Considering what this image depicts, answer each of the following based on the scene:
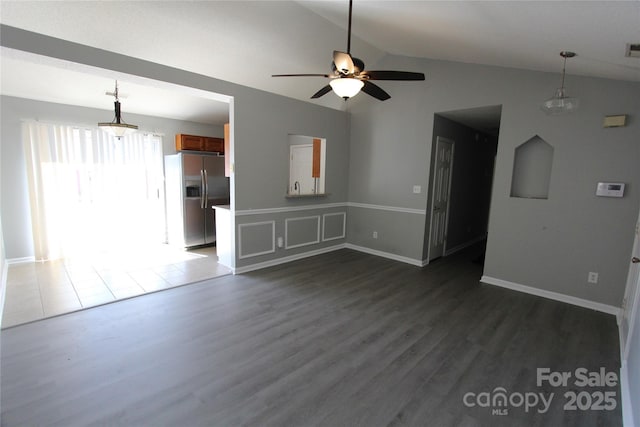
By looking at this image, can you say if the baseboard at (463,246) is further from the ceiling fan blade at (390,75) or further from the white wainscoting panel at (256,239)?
the ceiling fan blade at (390,75)

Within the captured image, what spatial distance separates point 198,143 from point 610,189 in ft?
20.4

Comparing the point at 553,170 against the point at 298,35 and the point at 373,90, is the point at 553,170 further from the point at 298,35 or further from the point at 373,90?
the point at 298,35

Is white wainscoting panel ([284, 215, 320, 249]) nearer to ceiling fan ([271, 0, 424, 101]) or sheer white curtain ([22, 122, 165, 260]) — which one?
ceiling fan ([271, 0, 424, 101])

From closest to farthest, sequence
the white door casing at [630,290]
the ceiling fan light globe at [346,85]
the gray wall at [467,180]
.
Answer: the ceiling fan light globe at [346,85] < the white door casing at [630,290] < the gray wall at [467,180]

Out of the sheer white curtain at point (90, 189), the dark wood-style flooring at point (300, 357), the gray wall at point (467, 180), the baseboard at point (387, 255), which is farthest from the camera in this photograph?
the gray wall at point (467, 180)

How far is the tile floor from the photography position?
10.1ft

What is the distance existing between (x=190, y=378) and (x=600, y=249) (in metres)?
4.30

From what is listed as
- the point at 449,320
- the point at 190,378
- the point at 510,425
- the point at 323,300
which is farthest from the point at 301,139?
the point at 510,425

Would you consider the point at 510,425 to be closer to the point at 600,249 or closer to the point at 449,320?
the point at 449,320

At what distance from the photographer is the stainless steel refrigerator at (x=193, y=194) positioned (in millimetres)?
5461

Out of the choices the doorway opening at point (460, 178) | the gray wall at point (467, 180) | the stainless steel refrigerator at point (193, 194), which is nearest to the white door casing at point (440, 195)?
the doorway opening at point (460, 178)

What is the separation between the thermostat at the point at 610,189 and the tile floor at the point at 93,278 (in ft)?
15.4

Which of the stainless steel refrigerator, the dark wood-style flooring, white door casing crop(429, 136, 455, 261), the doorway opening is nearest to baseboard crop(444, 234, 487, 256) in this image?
the doorway opening

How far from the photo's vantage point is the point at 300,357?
234 cm
